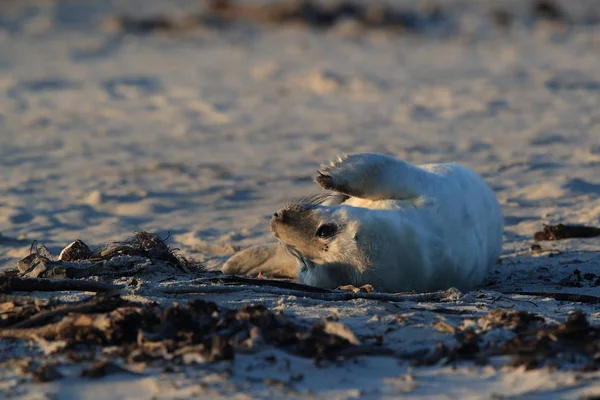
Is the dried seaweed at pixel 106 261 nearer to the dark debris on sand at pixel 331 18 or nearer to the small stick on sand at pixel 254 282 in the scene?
the small stick on sand at pixel 254 282

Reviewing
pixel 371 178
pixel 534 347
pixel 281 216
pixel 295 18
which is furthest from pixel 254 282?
pixel 295 18

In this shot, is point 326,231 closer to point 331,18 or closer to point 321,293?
point 321,293

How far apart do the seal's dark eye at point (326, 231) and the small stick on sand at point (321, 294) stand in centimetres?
37

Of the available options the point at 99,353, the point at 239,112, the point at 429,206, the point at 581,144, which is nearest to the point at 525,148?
the point at 581,144

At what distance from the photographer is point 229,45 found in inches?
680

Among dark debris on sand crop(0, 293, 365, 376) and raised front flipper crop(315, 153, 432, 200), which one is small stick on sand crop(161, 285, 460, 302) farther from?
raised front flipper crop(315, 153, 432, 200)

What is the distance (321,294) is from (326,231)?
0.43 metres

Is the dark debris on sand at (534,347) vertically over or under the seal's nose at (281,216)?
under

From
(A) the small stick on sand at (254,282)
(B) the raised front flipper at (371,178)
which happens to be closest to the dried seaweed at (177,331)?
(A) the small stick on sand at (254,282)

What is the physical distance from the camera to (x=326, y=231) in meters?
5.21

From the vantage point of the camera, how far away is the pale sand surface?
381 centimetres

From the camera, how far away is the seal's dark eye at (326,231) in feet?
17.1

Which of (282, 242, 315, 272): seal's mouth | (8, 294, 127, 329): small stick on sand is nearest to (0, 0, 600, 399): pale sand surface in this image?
(8, 294, 127, 329): small stick on sand

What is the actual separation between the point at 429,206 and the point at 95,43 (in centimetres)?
1245
